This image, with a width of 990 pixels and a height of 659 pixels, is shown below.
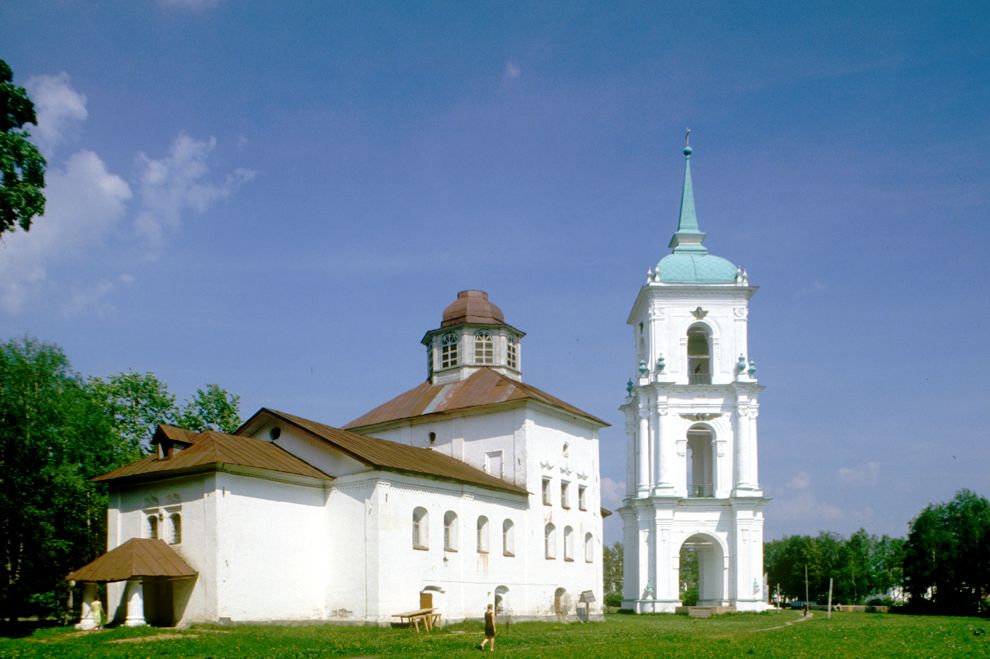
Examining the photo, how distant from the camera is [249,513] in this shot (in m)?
32.9

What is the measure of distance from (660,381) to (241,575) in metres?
31.5

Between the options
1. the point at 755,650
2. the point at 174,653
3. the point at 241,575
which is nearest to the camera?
the point at 174,653

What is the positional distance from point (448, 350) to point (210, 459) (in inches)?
767

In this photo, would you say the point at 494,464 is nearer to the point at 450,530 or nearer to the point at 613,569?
the point at 450,530

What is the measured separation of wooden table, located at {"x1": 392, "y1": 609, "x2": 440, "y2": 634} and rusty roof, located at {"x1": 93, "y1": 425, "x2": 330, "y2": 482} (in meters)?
5.74

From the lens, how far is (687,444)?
60.3 meters

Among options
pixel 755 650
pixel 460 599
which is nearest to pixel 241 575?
pixel 460 599

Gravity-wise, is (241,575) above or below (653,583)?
above

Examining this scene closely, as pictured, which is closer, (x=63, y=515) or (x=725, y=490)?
(x=63, y=515)

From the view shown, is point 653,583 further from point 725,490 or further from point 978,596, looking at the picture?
point 978,596

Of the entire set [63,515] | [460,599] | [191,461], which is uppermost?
[191,461]

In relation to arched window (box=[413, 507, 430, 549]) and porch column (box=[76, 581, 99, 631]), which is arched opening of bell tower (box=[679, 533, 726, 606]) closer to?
arched window (box=[413, 507, 430, 549])

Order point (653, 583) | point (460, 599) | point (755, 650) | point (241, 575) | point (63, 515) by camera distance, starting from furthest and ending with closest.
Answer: point (653, 583) → point (63, 515) → point (460, 599) → point (241, 575) → point (755, 650)

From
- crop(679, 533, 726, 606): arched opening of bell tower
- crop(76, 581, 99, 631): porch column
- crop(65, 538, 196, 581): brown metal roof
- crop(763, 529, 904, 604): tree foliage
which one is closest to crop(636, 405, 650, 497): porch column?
crop(679, 533, 726, 606): arched opening of bell tower
